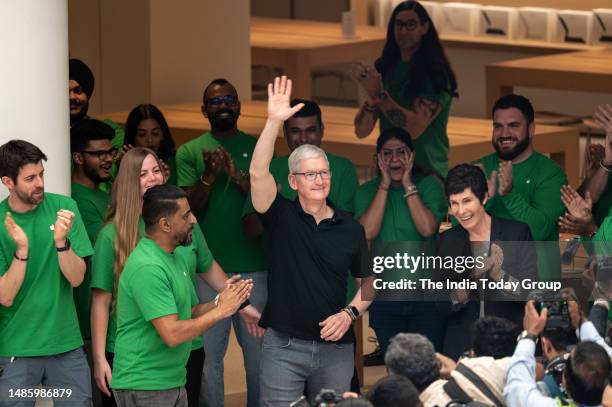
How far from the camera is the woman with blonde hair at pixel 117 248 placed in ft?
19.2

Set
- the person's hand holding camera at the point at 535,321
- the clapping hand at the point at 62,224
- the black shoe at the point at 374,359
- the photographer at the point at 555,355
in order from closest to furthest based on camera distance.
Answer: the photographer at the point at 555,355
the person's hand holding camera at the point at 535,321
the clapping hand at the point at 62,224
the black shoe at the point at 374,359

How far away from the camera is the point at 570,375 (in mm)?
4754

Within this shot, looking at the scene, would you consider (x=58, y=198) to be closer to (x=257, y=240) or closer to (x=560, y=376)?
(x=257, y=240)

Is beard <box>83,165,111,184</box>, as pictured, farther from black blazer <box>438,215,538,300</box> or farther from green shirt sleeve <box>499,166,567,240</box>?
green shirt sleeve <box>499,166,567,240</box>

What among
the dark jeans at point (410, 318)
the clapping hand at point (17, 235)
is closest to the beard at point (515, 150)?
the dark jeans at point (410, 318)

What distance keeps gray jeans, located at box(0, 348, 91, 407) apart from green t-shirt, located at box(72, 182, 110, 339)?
0.51 metres

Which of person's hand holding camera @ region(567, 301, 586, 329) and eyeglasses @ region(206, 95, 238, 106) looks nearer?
person's hand holding camera @ region(567, 301, 586, 329)

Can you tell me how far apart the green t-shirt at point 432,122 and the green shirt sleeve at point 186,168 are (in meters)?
1.35

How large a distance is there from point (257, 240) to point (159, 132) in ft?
2.79

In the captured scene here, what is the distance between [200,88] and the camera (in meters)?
10.7

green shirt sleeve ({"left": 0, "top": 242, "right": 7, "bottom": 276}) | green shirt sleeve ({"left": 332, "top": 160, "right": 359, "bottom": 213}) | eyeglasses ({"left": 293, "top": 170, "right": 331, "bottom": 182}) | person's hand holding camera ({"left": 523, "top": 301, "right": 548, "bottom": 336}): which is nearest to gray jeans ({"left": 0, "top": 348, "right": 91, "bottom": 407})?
green shirt sleeve ({"left": 0, "top": 242, "right": 7, "bottom": 276})

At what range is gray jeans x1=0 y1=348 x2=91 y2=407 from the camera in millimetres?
5707

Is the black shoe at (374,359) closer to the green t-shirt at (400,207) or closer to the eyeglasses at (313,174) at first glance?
the green t-shirt at (400,207)

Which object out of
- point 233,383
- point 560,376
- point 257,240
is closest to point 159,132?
point 257,240
